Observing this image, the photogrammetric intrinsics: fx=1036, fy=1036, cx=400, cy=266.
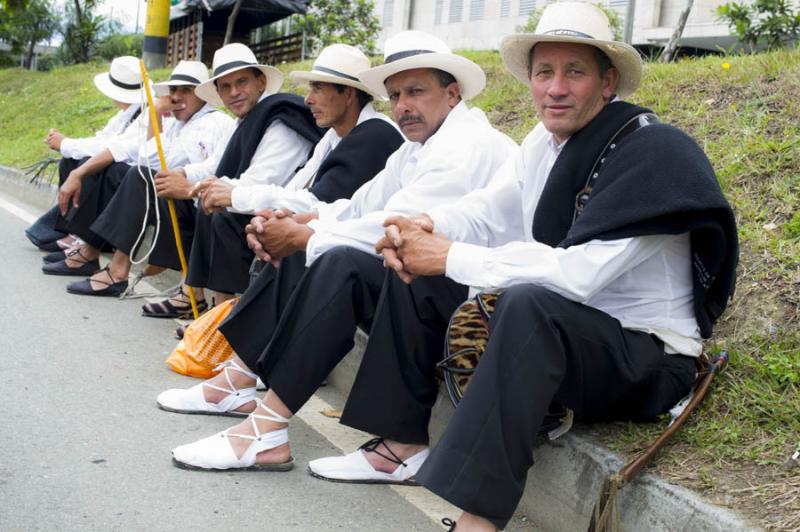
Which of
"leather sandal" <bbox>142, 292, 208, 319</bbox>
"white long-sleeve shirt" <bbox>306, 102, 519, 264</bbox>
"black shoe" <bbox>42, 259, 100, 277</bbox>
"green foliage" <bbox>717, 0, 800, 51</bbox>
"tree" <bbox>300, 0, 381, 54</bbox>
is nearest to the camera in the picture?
"white long-sleeve shirt" <bbox>306, 102, 519, 264</bbox>

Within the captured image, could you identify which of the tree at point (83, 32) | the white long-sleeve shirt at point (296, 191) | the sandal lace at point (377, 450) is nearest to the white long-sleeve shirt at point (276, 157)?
the white long-sleeve shirt at point (296, 191)

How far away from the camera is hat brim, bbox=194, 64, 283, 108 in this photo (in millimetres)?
6289

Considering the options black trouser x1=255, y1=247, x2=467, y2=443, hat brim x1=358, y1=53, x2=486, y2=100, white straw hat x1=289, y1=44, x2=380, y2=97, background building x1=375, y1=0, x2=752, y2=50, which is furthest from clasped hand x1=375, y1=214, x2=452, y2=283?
background building x1=375, y1=0, x2=752, y2=50

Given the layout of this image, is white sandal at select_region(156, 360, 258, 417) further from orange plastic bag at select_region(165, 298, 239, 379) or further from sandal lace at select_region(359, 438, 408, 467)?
sandal lace at select_region(359, 438, 408, 467)

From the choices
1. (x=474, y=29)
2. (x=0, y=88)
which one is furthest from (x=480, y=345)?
(x=474, y=29)

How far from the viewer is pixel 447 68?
452 centimetres

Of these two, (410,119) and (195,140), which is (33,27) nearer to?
(195,140)

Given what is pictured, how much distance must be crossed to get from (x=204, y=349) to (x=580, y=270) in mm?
2664

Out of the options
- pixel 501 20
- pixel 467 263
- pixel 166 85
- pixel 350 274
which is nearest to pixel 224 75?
pixel 166 85

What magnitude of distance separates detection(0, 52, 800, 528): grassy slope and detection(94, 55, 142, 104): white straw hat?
2.88 m

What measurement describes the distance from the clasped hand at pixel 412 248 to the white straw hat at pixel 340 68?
5.78ft

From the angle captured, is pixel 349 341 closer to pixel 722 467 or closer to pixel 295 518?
pixel 295 518

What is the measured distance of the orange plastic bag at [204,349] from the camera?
529 centimetres

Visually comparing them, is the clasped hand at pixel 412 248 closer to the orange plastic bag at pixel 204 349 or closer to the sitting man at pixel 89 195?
the orange plastic bag at pixel 204 349
